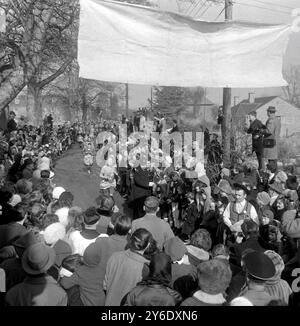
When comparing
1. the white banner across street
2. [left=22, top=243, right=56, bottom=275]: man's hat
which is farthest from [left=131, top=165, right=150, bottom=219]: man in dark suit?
[left=22, top=243, right=56, bottom=275]: man's hat

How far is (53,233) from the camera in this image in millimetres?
4930

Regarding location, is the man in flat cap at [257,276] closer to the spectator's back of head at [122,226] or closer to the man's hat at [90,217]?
Answer: the spectator's back of head at [122,226]

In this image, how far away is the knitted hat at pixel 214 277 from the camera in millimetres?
3397

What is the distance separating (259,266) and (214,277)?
0.42m

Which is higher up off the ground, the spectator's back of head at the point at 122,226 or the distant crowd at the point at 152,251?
the spectator's back of head at the point at 122,226

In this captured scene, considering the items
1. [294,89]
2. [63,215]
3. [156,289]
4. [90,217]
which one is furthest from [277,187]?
[294,89]

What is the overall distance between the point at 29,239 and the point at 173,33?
3.11 meters

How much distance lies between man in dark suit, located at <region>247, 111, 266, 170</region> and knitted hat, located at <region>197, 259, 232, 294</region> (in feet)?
22.4

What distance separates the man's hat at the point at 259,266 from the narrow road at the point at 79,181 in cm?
737

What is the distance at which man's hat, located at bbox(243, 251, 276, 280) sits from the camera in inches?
139

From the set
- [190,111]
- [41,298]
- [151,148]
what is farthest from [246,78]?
[190,111]

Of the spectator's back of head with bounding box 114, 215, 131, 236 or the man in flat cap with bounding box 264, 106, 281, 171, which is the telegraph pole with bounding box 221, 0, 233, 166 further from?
the spectator's back of head with bounding box 114, 215, 131, 236

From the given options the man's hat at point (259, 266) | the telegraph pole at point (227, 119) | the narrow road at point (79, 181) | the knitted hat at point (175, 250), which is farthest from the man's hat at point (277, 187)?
the man's hat at point (259, 266)

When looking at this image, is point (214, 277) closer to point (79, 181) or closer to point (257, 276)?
point (257, 276)
